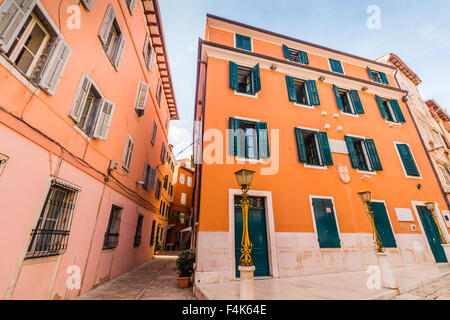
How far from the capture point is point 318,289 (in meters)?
4.80

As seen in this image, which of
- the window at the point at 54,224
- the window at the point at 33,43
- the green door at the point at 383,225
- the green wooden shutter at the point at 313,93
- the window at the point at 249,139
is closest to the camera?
the window at the point at 33,43

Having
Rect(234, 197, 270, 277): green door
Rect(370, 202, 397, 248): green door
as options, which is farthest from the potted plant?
Rect(370, 202, 397, 248): green door

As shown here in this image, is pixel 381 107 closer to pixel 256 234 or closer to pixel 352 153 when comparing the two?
pixel 352 153

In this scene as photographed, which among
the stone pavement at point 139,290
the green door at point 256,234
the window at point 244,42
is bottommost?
the stone pavement at point 139,290

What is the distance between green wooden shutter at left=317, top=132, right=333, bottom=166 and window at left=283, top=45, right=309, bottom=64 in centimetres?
512

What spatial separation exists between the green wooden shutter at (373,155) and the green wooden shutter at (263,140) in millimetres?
5521

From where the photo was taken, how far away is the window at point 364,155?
29.0ft

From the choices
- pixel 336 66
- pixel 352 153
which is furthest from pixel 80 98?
pixel 336 66

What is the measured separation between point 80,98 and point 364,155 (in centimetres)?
1178

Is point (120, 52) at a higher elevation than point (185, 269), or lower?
higher

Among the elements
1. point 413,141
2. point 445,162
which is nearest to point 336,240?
point 413,141

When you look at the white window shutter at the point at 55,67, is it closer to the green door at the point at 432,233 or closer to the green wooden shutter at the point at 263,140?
the green wooden shutter at the point at 263,140

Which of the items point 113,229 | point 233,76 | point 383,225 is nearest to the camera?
point 113,229

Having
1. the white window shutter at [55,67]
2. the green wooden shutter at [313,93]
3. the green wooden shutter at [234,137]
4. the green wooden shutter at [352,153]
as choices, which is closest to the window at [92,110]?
the white window shutter at [55,67]
